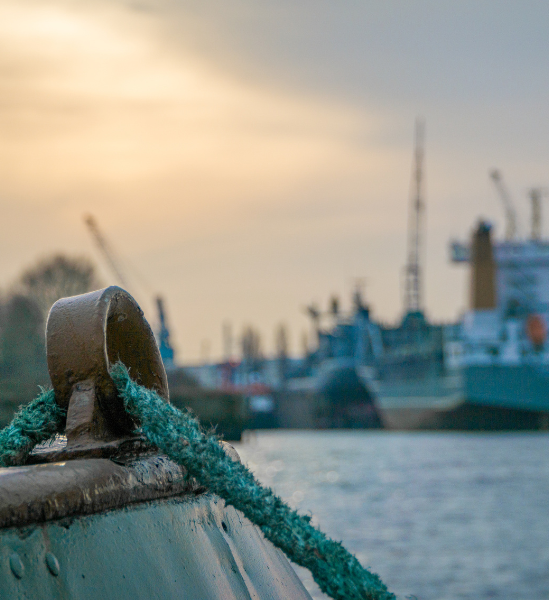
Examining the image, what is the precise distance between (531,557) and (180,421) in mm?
18305

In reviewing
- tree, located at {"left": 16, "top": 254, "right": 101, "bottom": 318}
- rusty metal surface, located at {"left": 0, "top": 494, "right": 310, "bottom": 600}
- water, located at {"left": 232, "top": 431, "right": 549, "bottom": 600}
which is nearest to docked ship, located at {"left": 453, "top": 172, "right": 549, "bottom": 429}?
water, located at {"left": 232, "top": 431, "right": 549, "bottom": 600}

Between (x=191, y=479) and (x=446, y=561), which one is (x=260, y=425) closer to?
(x=446, y=561)

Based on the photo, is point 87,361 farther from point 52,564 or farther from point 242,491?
point 52,564

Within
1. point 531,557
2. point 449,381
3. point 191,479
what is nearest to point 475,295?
point 449,381

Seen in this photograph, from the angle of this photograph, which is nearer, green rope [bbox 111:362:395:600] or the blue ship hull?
green rope [bbox 111:362:395:600]

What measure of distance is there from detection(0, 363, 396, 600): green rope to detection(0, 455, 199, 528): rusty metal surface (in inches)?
2.8

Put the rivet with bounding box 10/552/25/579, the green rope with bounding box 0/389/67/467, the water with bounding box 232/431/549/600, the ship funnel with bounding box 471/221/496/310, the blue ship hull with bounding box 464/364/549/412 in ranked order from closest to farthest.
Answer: the rivet with bounding box 10/552/25/579, the green rope with bounding box 0/389/67/467, the water with bounding box 232/431/549/600, the blue ship hull with bounding box 464/364/549/412, the ship funnel with bounding box 471/221/496/310

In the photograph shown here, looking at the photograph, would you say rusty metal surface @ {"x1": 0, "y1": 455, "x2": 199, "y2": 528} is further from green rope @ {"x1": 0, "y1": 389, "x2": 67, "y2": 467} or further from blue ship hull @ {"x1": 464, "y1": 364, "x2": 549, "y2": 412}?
blue ship hull @ {"x1": 464, "y1": 364, "x2": 549, "y2": 412}

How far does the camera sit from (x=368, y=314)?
10531 centimetres

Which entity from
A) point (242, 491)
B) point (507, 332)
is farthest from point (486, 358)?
point (242, 491)

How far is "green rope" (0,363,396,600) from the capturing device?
2174mm

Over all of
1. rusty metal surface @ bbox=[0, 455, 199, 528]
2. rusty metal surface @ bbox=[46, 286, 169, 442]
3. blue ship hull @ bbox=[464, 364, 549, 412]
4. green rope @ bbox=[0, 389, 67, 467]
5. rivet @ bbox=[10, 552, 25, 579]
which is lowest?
blue ship hull @ bbox=[464, 364, 549, 412]

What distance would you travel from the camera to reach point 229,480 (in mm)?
2178

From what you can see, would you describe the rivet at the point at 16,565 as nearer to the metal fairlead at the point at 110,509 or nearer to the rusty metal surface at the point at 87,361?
the metal fairlead at the point at 110,509
